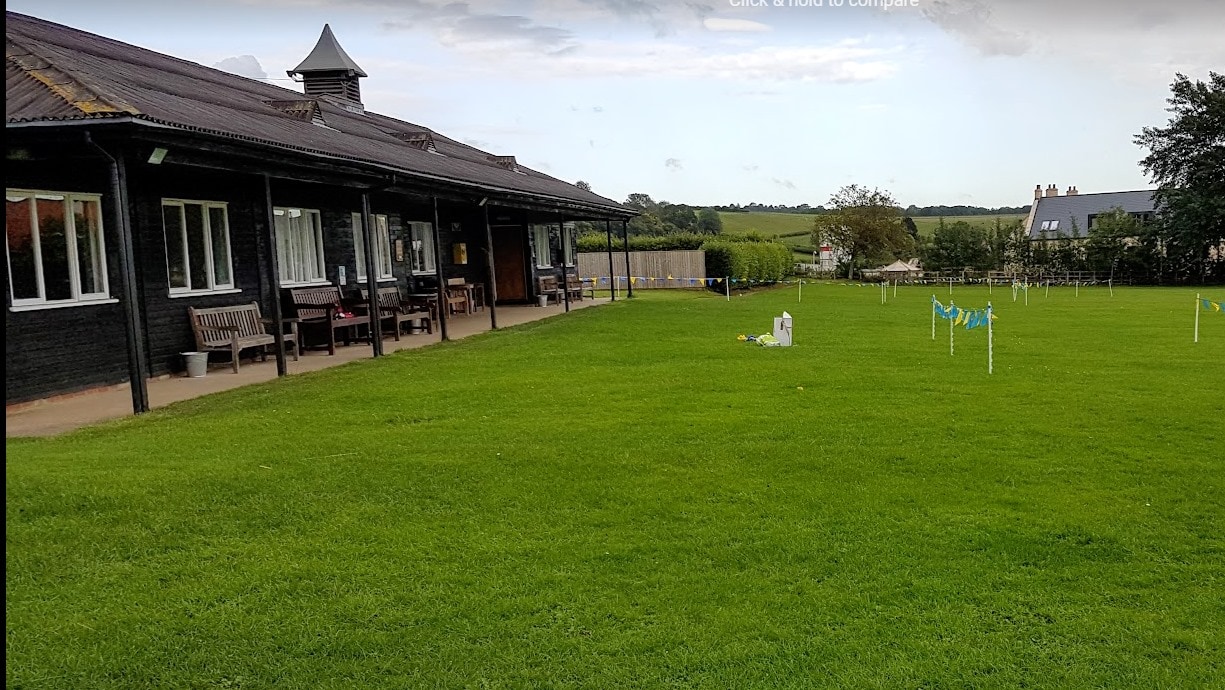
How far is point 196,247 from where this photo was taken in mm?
12805

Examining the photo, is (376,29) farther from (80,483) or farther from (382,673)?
(382,673)

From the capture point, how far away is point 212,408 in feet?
30.8

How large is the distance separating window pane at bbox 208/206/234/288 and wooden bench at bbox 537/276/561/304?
12447 millimetres

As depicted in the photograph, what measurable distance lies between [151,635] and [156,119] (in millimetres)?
6274

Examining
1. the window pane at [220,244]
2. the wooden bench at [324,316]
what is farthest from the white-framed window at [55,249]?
the wooden bench at [324,316]

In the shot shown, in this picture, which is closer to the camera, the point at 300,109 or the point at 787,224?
the point at 300,109

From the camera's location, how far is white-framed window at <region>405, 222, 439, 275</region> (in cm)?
2022

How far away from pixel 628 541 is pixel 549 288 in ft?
70.6

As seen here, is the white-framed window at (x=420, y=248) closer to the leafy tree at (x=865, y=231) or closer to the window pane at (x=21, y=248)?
the window pane at (x=21, y=248)

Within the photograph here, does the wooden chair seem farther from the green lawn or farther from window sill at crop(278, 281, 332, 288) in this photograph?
the green lawn

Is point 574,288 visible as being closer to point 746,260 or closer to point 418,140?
point 418,140

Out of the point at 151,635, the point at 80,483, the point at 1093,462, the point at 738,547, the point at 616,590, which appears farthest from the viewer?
the point at 1093,462

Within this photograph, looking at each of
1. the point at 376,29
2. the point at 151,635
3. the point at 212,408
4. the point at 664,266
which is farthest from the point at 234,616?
the point at 664,266

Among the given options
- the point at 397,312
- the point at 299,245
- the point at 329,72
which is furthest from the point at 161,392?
the point at 329,72
